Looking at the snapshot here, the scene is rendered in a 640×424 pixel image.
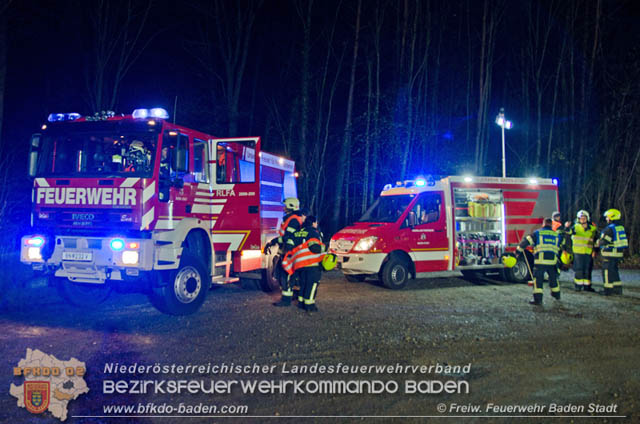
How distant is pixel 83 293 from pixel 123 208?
A: 2460 mm

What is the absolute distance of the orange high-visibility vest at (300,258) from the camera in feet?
27.5

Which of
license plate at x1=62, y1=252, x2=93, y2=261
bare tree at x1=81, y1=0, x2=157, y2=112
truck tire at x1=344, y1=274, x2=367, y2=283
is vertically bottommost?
truck tire at x1=344, y1=274, x2=367, y2=283

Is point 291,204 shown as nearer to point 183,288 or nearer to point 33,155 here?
point 183,288

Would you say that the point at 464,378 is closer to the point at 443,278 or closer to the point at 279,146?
the point at 443,278

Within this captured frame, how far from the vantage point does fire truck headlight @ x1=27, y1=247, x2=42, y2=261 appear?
24.2 feet

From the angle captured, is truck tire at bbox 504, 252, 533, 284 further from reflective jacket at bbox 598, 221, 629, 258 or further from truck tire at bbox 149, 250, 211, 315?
truck tire at bbox 149, 250, 211, 315

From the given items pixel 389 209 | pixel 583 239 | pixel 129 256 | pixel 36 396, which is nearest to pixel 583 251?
pixel 583 239

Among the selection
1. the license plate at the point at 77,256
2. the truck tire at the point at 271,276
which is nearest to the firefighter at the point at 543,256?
the truck tire at the point at 271,276

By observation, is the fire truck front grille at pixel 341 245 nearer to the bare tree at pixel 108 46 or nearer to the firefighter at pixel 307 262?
the firefighter at pixel 307 262

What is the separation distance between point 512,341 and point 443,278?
6.52 m

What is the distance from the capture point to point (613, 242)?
34.3 ft

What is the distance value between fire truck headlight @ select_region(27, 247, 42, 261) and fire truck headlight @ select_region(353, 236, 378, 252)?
5.96 meters

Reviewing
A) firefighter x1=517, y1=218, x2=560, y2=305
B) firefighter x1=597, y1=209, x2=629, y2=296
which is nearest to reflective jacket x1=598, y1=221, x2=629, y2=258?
firefighter x1=597, y1=209, x2=629, y2=296

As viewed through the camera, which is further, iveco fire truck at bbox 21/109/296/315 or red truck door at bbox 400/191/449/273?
red truck door at bbox 400/191/449/273
